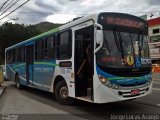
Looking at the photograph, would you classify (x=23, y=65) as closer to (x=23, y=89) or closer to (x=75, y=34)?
(x=23, y=89)

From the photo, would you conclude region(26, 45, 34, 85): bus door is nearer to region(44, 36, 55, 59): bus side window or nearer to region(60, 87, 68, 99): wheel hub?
region(44, 36, 55, 59): bus side window

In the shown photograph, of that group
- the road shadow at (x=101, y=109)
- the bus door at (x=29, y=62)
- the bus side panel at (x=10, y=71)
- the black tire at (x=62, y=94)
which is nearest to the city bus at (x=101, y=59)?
the black tire at (x=62, y=94)

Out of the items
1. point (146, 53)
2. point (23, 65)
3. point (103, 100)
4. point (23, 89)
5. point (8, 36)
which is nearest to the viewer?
point (103, 100)

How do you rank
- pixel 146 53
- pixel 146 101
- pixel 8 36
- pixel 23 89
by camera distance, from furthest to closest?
pixel 8 36 < pixel 23 89 < pixel 146 101 < pixel 146 53

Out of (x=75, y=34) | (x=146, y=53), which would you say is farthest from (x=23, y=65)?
(x=146, y=53)

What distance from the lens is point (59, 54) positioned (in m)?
11.7

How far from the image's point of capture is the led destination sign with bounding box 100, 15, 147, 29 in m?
9.30

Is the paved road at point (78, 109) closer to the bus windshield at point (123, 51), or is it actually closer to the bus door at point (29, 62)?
the bus windshield at point (123, 51)

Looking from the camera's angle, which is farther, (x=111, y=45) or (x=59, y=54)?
(x=59, y=54)

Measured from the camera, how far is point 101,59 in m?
9.04

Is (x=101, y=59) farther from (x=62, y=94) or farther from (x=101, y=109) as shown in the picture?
(x=62, y=94)

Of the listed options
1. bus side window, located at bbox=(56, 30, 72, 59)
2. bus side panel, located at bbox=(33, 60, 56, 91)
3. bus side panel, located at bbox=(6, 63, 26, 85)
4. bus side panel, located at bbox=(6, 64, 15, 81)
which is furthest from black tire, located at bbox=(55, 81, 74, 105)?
bus side panel, located at bbox=(6, 64, 15, 81)

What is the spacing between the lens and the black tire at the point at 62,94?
11.1 meters

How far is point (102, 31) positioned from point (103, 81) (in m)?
1.47
